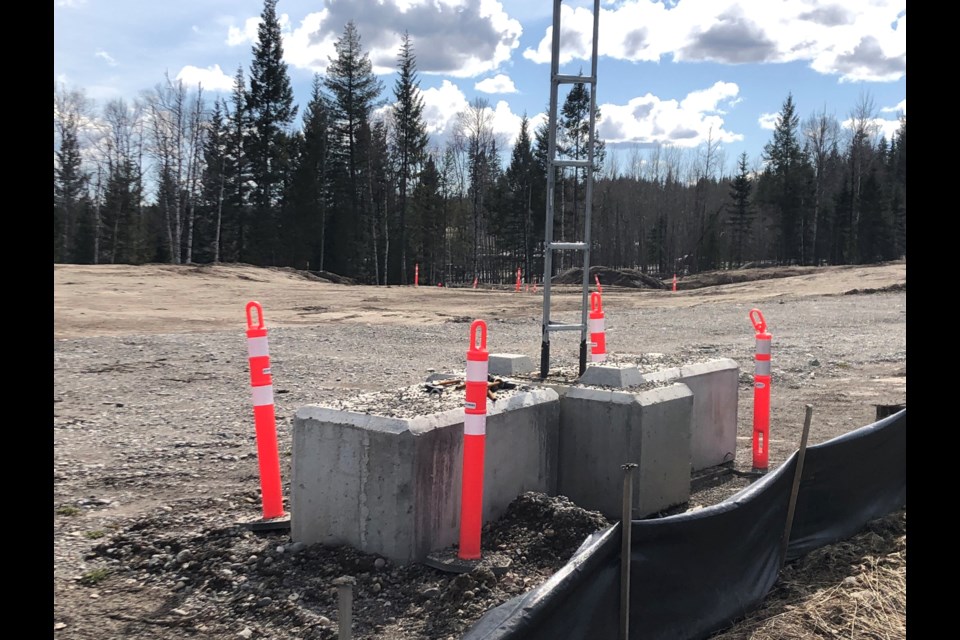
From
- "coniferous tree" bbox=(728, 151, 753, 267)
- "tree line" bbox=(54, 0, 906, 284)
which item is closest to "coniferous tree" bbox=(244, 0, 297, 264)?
"tree line" bbox=(54, 0, 906, 284)

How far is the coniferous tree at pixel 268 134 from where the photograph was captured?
47.8m

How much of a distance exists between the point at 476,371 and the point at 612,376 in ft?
5.93

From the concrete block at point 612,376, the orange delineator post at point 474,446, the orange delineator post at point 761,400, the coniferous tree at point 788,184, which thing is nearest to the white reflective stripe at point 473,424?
the orange delineator post at point 474,446

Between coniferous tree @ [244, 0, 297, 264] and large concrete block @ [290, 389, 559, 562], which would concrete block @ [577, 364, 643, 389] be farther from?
coniferous tree @ [244, 0, 297, 264]

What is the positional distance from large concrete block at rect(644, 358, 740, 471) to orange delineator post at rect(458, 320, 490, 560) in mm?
2772

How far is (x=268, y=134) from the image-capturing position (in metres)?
49.0

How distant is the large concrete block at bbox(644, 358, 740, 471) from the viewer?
Result: 7.12m

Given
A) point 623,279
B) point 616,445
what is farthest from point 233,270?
point 616,445

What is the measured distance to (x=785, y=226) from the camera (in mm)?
69250

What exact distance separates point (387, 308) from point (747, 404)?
15.5m

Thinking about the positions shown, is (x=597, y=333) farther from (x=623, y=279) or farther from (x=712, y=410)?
(x=623, y=279)

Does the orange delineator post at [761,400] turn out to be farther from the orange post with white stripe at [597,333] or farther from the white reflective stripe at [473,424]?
the white reflective stripe at [473,424]
